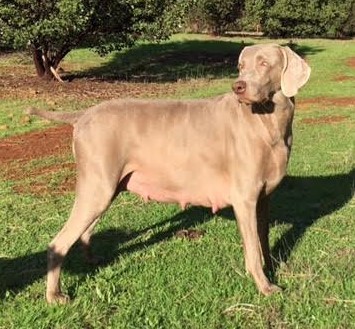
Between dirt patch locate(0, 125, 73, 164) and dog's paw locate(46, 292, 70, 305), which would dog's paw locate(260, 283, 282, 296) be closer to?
dog's paw locate(46, 292, 70, 305)

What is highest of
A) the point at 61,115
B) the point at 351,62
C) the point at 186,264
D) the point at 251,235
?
the point at 61,115

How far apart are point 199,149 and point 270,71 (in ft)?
2.59

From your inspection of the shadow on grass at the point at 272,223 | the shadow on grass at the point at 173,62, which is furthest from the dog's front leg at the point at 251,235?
the shadow on grass at the point at 173,62

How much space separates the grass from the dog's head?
1.45 meters

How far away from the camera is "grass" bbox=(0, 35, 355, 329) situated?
452 centimetres

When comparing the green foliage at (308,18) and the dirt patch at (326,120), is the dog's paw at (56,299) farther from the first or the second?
the green foliage at (308,18)

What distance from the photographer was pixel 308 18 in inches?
1651

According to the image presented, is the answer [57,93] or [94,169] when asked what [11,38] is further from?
[94,169]

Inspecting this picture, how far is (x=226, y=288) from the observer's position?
195 inches

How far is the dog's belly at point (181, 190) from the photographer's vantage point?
16.7 feet

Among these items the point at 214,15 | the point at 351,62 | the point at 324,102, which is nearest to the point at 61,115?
the point at 324,102

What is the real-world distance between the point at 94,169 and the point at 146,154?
0.42 meters

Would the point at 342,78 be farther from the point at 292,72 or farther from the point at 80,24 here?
the point at 292,72

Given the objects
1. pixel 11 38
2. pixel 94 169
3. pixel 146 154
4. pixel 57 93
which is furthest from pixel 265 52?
pixel 11 38
